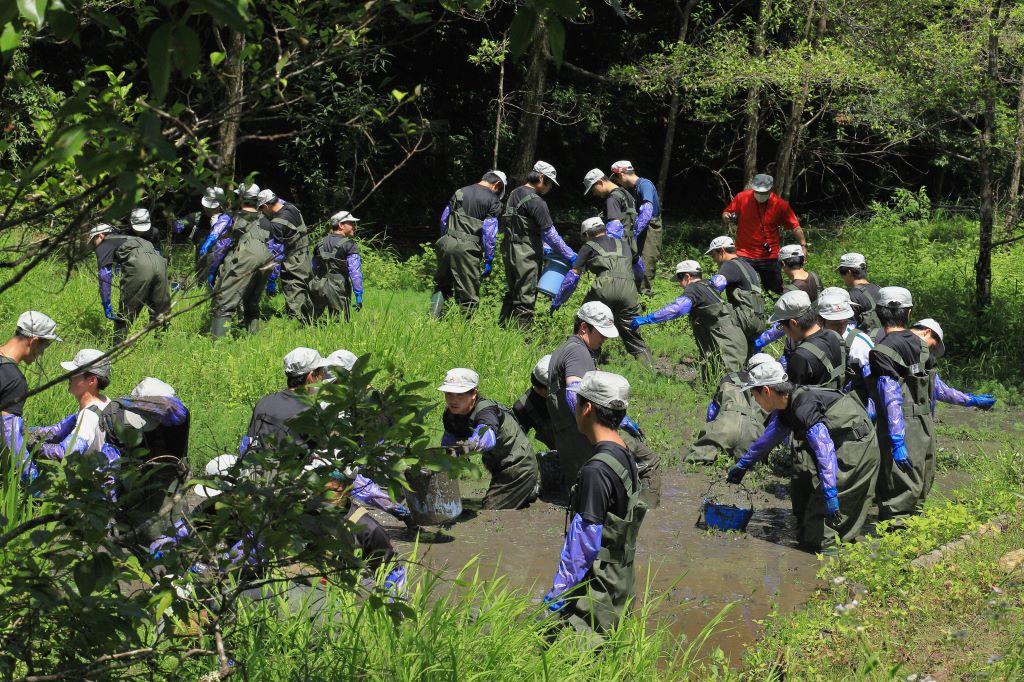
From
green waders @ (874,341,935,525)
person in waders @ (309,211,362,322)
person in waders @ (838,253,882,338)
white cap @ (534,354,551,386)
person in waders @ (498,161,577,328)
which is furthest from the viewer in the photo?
person in waders @ (309,211,362,322)

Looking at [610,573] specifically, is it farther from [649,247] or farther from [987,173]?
[987,173]

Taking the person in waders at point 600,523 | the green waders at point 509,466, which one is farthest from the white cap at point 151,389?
the person in waders at point 600,523

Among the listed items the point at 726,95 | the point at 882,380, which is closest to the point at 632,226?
the point at 726,95

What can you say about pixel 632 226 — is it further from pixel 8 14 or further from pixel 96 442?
pixel 8 14

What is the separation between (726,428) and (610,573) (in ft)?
13.9

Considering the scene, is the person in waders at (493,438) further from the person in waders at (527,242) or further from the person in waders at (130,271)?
the person in waders at (130,271)

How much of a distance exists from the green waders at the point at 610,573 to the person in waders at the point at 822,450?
7.86ft

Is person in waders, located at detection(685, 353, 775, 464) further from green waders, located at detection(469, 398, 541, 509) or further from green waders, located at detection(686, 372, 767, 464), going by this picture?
green waders, located at detection(469, 398, 541, 509)

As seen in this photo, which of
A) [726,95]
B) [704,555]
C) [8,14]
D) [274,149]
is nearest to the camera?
[8,14]

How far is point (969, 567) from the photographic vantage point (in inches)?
231

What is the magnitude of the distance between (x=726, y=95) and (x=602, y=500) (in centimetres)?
1182

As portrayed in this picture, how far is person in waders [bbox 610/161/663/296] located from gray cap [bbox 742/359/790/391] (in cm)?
557

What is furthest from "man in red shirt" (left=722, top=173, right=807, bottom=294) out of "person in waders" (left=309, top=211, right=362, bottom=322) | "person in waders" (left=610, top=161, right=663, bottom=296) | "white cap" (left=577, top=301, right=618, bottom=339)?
"white cap" (left=577, top=301, right=618, bottom=339)

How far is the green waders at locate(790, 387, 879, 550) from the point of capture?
21.6ft
